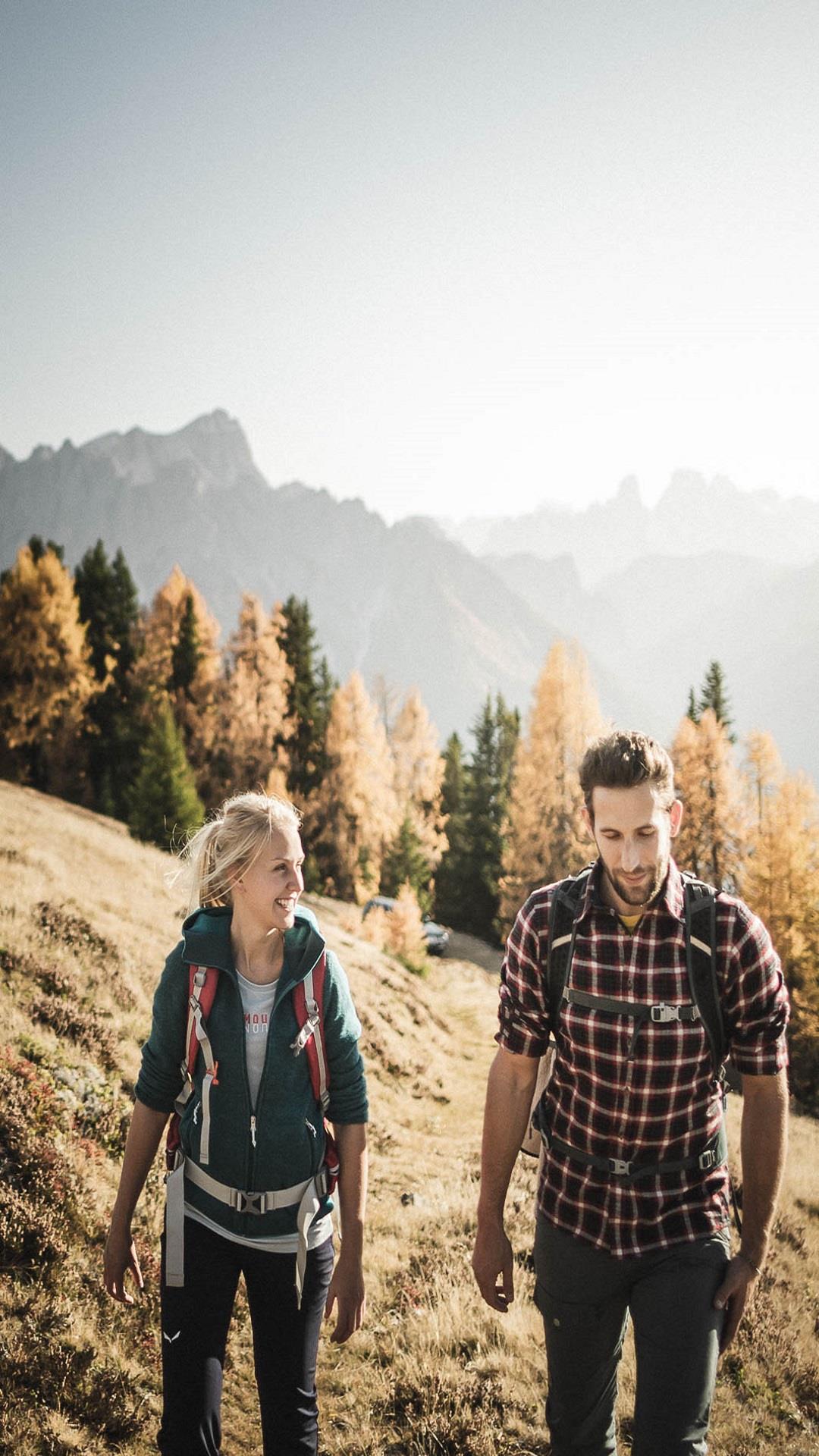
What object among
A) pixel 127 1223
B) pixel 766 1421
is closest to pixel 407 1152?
pixel 766 1421

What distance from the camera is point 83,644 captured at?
36469 millimetres

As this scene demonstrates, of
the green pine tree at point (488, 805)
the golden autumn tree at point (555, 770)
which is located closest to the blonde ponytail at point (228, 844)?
the golden autumn tree at point (555, 770)

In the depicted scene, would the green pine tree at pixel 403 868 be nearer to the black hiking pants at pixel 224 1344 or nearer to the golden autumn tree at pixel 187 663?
the golden autumn tree at pixel 187 663

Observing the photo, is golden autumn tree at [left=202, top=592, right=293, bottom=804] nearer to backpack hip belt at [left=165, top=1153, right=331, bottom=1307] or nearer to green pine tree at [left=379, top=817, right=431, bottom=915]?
green pine tree at [left=379, top=817, right=431, bottom=915]

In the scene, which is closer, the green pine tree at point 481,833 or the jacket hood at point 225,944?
the jacket hood at point 225,944

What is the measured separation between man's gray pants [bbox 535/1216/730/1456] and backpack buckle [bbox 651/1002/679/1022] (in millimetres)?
783

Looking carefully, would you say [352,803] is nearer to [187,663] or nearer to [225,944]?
[187,663]

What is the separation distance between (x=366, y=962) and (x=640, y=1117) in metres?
15.5

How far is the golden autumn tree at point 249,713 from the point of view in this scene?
32250 mm

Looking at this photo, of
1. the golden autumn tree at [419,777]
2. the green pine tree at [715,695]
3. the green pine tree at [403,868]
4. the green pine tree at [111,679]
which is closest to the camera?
the green pine tree at [403,868]

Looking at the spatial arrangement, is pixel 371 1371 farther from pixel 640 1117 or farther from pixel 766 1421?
pixel 640 1117

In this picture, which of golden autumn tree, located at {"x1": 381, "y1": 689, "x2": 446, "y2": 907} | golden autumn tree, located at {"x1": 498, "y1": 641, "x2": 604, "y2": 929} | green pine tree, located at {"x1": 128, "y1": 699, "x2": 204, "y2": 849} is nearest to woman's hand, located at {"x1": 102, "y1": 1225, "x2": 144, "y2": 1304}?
green pine tree, located at {"x1": 128, "y1": 699, "x2": 204, "y2": 849}

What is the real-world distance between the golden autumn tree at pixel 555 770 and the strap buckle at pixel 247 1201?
25.9m

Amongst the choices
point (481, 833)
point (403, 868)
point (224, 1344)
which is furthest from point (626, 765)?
point (481, 833)
